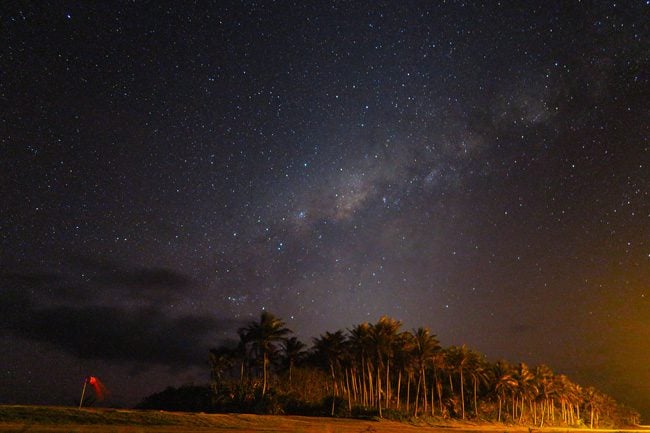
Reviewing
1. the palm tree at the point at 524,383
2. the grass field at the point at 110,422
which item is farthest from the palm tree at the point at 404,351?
the grass field at the point at 110,422

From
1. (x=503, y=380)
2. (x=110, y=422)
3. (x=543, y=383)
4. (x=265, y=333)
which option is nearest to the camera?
(x=110, y=422)

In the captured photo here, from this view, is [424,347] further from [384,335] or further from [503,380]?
[503,380]

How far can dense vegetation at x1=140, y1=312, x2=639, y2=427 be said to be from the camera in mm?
50500

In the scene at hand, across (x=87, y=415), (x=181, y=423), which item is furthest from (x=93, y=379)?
(x=181, y=423)

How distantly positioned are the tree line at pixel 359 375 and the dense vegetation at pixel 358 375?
13 cm

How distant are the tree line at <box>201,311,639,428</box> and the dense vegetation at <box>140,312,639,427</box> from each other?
0.13m

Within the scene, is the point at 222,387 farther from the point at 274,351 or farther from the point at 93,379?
the point at 93,379

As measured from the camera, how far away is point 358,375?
7700 centimetres

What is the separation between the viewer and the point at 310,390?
66.4 meters

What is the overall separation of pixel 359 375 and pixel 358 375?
20 cm

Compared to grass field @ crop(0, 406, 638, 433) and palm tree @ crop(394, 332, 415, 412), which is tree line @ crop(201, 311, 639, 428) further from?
grass field @ crop(0, 406, 638, 433)

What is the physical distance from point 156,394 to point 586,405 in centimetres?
11287

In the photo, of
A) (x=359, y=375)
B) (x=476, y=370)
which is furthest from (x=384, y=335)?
(x=476, y=370)

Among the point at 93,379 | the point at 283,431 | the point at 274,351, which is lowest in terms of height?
the point at 283,431
